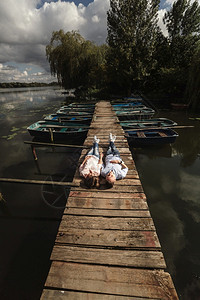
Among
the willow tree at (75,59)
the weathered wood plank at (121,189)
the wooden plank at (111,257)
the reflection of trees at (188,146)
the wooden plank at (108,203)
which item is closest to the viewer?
the wooden plank at (111,257)

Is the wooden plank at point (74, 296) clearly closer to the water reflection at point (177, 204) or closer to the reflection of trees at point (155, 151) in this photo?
the water reflection at point (177, 204)

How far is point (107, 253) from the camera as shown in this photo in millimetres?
2393

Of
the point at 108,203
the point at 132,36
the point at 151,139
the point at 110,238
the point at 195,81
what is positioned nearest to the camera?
the point at 110,238

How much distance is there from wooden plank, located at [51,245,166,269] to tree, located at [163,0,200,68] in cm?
2677

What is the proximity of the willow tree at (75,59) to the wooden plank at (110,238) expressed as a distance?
2491cm

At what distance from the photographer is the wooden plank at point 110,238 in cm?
250

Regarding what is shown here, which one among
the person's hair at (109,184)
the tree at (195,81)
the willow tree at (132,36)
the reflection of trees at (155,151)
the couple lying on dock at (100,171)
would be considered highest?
the willow tree at (132,36)

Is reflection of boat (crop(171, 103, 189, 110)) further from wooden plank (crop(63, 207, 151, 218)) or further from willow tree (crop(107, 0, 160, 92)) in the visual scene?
wooden plank (crop(63, 207, 151, 218))

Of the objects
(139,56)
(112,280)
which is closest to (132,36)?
(139,56)

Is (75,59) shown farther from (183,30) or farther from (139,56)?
(183,30)

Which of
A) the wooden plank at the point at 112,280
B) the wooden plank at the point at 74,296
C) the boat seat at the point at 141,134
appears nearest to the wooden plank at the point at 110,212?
the wooden plank at the point at 112,280

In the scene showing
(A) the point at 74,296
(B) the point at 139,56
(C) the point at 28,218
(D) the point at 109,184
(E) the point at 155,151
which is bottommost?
(C) the point at 28,218

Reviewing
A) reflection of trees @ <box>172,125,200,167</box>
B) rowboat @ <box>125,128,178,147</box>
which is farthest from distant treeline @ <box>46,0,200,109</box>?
rowboat @ <box>125,128,178,147</box>

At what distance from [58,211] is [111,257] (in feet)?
9.81
